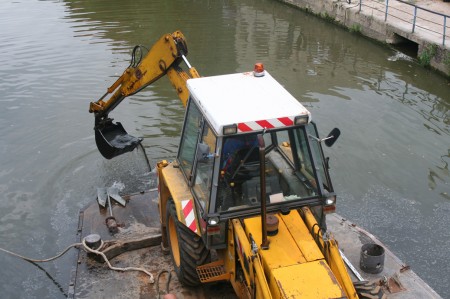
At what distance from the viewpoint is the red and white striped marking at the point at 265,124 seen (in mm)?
5012

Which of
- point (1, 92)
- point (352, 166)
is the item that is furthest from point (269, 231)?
point (1, 92)

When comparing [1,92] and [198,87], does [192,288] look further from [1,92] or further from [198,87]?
[1,92]

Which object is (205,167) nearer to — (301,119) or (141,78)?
(301,119)

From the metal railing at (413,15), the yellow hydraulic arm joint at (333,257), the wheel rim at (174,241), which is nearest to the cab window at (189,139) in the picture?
the wheel rim at (174,241)

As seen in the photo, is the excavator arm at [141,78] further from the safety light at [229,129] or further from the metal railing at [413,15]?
the metal railing at [413,15]

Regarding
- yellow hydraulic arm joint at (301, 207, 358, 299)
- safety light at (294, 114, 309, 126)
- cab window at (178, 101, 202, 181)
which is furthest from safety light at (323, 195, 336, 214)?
cab window at (178, 101, 202, 181)

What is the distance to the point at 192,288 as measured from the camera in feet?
20.9

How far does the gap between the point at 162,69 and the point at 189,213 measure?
282 cm

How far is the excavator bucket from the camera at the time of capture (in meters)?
9.09

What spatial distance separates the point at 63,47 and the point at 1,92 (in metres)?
4.05

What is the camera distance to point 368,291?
565 cm

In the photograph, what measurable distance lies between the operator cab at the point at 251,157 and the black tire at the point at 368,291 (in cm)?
92

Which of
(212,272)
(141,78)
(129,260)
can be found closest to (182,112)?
(141,78)

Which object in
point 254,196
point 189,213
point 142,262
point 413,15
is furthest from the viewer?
point 413,15
